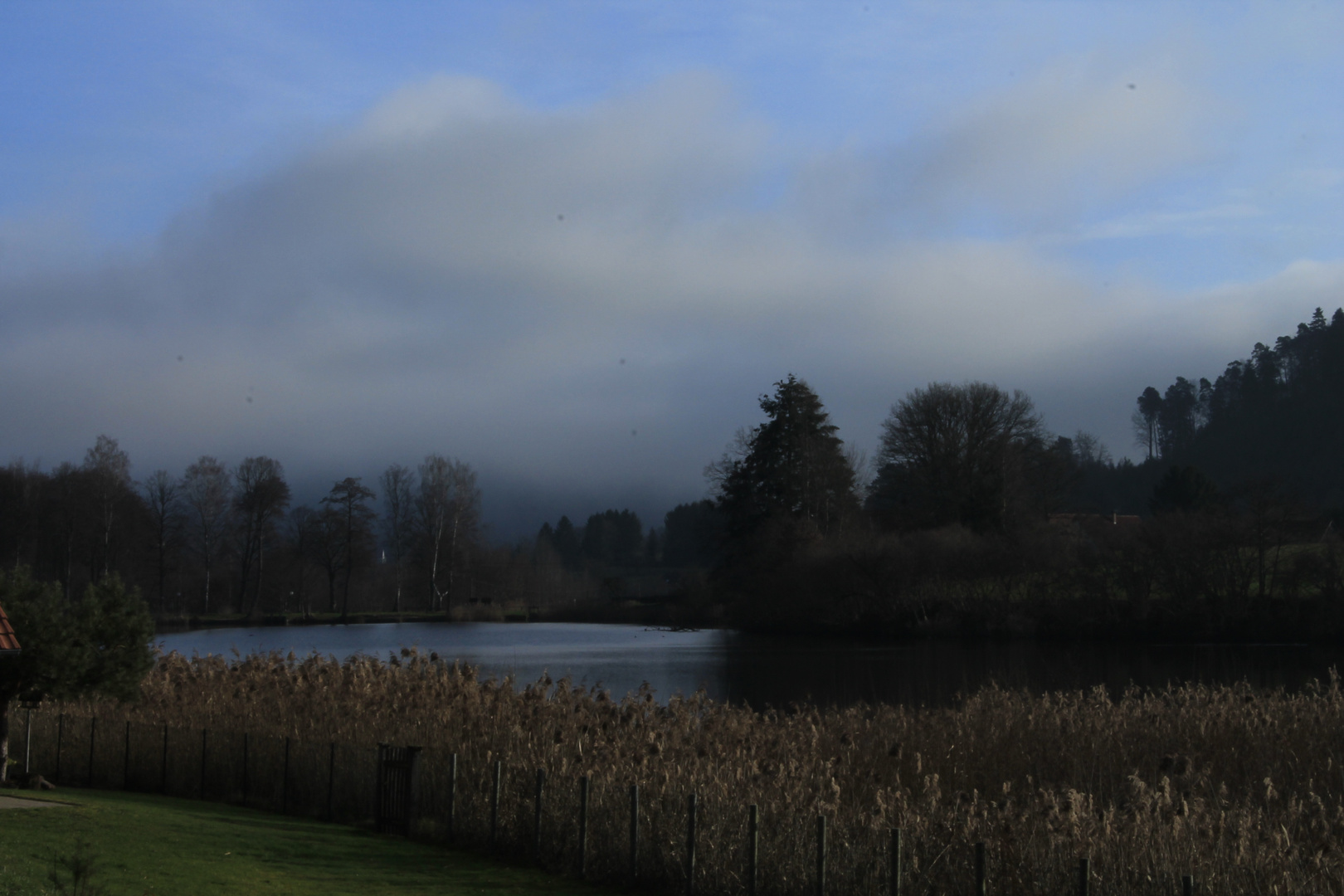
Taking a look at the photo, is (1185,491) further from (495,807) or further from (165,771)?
(495,807)

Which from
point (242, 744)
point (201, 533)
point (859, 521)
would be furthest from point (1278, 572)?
point (201, 533)

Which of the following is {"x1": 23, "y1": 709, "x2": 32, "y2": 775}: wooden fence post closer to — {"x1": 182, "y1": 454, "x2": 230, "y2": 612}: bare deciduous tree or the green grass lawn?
the green grass lawn

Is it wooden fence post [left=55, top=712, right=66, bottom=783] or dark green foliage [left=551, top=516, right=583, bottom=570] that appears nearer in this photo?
wooden fence post [left=55, top=712, right=66, bottom=783]

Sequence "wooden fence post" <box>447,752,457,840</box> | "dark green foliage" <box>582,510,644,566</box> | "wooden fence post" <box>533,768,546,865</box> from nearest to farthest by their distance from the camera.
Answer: "wooden fence post" <box>533,768,546,865</box> < "wooden fence post" <box>447,752,457,840</box> < "dark green foliage" <box>582,510,644,566</box>

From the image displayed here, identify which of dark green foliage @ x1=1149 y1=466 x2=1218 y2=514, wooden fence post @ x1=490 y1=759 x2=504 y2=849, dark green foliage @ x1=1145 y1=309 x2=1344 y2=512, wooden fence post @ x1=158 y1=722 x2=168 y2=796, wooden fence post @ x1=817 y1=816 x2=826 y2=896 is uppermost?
dark green foliage @ x1=1145 y1=309 x2=1344 y2=512

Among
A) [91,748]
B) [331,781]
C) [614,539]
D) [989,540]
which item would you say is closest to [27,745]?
[91,748]

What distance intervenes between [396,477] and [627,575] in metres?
52.2

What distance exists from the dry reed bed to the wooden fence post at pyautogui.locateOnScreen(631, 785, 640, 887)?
0.48 feet

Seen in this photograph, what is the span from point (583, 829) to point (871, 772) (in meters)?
4.79

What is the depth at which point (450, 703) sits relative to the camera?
21.2 m

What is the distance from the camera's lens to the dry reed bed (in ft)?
36.7

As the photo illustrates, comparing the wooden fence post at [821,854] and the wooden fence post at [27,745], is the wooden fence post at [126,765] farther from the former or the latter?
the wooden fence post at [821,854]

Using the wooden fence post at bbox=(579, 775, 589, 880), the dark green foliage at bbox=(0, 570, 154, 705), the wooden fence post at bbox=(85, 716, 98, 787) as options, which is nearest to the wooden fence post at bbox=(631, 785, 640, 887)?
the wooden fence post at bbox=(579, 775, 589, 880)

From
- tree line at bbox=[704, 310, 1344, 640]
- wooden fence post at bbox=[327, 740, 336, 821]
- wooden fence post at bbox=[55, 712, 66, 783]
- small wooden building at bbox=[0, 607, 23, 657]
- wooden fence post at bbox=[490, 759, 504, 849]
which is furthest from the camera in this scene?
tree line at bbox=[704, 310, 1344, 640]
